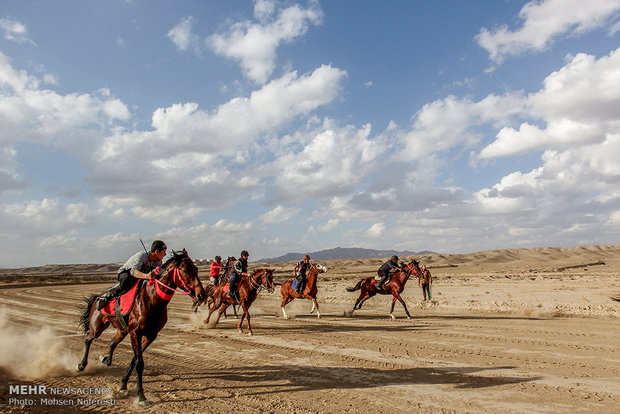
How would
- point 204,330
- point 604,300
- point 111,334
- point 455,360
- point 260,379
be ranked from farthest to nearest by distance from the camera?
point 604,300 → point 204,330 → point 111,334 → point 455,360 → point 260,379

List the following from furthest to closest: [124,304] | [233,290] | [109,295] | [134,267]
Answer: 1. [233,290]
2. [109,295]
3. [134,267]
4. [124,304]

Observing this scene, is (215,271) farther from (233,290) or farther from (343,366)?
(343,366)

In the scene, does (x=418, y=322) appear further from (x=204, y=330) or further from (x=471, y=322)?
(x=204, y=330)

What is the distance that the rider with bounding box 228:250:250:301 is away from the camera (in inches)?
575

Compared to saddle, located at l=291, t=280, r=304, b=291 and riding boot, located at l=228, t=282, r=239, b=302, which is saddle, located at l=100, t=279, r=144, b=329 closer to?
riding boot, located at l=228, t=282, r=239, b=302

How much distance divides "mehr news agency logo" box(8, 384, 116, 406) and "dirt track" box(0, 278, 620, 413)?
0.61ft

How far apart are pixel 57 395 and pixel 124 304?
1.82 meters

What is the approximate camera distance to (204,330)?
14.0 meters

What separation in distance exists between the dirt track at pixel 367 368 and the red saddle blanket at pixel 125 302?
1382mm

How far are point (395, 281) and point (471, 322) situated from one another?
375cm

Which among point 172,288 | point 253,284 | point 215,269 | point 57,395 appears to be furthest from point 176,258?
point 215,269

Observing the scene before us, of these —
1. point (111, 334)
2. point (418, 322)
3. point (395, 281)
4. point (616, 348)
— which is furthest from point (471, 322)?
point (111, 334)

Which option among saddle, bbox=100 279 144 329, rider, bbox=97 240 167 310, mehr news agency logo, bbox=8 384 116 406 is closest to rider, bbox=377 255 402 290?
rider, bbox=97 240 167 310

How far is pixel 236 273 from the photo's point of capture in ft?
47.8
